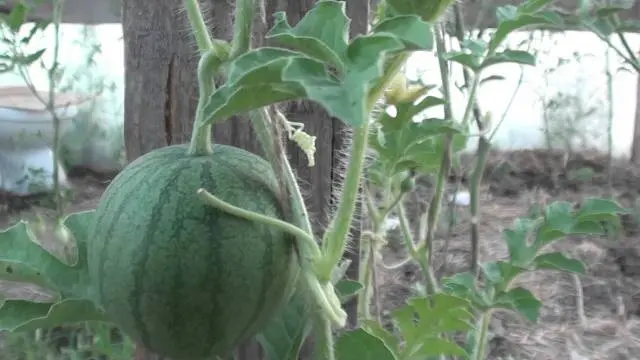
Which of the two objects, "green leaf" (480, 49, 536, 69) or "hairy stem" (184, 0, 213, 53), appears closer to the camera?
"hairy stem" (184, 0, 213, 53)

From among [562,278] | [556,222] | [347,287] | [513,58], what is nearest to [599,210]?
[556,222]

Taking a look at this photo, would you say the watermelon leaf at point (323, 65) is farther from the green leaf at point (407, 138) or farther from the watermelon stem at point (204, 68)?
the green leaf at point (407, 138)

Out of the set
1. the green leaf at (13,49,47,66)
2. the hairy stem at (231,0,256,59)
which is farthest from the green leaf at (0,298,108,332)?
the green leaf at (13,49,47,66)

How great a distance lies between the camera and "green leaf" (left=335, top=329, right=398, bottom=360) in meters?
0.91

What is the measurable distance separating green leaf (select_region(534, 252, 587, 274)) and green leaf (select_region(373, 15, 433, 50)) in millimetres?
784

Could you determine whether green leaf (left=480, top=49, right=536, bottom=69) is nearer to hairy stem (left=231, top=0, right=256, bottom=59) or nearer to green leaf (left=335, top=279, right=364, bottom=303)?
green leaf (left=335, top=279, right=364, bottom=303)

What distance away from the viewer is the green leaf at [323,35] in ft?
2.17

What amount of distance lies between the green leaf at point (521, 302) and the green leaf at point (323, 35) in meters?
0.76

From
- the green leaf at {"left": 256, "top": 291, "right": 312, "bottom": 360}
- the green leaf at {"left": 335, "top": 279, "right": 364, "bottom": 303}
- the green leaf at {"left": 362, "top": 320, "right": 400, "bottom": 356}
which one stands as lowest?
the green leaf at {"left": 362, "top": 320, "right": 400, "bottom": 356}

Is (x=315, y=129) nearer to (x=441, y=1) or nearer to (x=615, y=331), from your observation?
(x=441, y=1)

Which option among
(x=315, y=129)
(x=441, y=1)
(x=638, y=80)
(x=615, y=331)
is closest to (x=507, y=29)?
(x=315, y=129)

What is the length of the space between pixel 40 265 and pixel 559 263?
2.44 feet

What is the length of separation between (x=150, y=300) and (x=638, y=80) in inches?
152

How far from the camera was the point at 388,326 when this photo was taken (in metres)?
2.86
